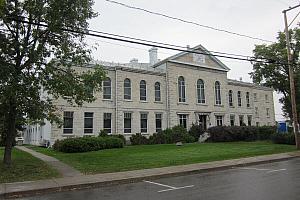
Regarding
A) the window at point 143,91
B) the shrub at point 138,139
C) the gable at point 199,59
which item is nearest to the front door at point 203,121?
the gable at point 199,59

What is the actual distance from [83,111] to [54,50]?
15.8 meters

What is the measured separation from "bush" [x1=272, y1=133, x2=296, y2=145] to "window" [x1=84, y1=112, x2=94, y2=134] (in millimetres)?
18109

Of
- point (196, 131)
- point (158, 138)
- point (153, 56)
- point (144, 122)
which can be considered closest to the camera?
point (158, 138)

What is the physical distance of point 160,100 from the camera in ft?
121

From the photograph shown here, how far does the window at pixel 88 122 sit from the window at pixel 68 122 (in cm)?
146

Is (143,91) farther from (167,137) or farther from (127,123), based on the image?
(167,137)

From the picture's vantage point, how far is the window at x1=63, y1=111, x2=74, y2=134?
30375 millimetres

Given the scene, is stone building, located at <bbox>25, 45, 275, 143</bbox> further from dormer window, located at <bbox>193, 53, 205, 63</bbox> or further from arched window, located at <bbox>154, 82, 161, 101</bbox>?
dormer window, located at <bbox>193, 53, 205, 63</bbox>

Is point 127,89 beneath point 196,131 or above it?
above

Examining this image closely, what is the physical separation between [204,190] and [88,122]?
916 inches

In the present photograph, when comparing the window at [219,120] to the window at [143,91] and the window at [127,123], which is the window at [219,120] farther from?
the window at [127,123]

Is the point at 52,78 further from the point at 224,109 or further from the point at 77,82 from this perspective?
the point at 224,109

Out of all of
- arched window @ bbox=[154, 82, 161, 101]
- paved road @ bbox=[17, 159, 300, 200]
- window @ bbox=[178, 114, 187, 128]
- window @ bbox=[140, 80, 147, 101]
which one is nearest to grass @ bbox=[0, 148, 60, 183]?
paved road @ bbox=[17, 159, 300, 200]

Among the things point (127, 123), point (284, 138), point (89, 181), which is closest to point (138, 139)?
point (127, 123)
